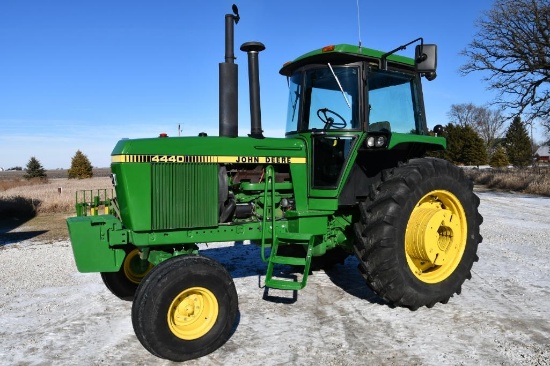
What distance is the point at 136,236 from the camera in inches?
159

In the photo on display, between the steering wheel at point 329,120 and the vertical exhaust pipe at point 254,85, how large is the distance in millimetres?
674

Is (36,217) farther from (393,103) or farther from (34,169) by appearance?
(34,169)

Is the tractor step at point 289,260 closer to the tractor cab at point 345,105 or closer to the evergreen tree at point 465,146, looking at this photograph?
the tractor cab at point 345,105

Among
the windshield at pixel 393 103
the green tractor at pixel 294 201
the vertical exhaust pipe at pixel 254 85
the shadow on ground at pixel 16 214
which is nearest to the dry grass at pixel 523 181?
the windshield at pixel 393 103

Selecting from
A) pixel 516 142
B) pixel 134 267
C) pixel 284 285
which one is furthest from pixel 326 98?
pixel 516 142

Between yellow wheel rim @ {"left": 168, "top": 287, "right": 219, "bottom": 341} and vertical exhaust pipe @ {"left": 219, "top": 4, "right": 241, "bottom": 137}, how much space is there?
1597 millimetres

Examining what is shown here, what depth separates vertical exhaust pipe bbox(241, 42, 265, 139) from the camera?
4577mm

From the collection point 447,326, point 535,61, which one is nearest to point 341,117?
point 447,326

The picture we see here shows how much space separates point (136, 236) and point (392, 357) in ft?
7.65

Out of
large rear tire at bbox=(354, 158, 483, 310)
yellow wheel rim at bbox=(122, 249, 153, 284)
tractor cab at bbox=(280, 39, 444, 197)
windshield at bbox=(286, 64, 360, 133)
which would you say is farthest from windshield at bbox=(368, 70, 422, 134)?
yellow wheel rim at bbox=(122, 249, 153, 284)

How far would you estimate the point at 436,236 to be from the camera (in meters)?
4.81

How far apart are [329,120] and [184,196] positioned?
1748 millimetres

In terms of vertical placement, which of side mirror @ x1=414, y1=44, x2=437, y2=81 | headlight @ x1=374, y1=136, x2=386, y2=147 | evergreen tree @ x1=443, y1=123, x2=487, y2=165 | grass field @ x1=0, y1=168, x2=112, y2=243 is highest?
evergreen tree @ x1=443, y1=123, x2=487, y2=165

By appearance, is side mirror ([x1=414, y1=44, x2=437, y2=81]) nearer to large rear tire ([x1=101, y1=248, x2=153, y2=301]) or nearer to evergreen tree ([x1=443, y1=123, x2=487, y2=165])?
large rear tire ([x1=101, y1=248, x2=153, y2=301])
